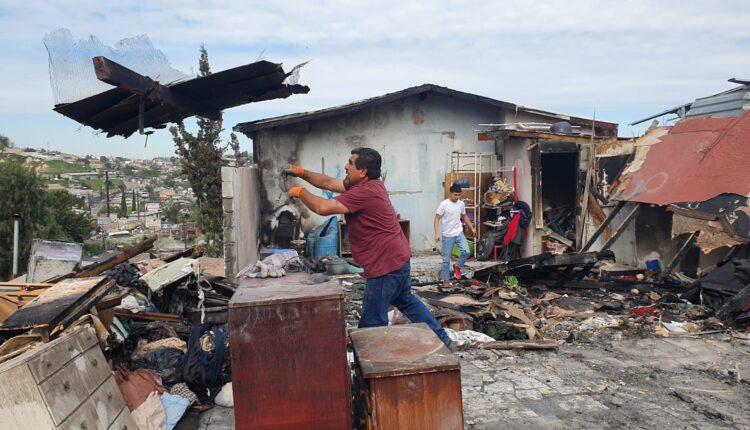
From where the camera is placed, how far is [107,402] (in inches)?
139

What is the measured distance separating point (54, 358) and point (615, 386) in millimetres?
4532

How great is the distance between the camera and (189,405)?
13.9 ft

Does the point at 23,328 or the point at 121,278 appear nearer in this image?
the point at 23,328

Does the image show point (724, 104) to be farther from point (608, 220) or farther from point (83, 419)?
point (83, 419)

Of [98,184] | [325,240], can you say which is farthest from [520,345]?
[98,184]

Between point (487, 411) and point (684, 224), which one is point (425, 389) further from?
point (684, 224)

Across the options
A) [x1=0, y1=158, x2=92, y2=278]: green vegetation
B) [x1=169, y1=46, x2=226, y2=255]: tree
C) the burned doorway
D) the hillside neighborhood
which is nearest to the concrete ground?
the hillside neighborhood

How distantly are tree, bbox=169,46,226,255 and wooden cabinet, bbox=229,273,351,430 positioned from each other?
15.9 meters

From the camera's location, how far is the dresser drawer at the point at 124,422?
3495mm

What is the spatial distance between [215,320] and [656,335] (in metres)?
5.32

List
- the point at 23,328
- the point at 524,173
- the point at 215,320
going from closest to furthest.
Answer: the point at 23,328 → the point at 215,320 → the point at 524,173

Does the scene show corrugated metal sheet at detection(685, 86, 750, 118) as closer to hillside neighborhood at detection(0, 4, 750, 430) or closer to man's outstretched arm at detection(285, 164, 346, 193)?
hillside neighborhood at detection(0, 4, 750, 430)

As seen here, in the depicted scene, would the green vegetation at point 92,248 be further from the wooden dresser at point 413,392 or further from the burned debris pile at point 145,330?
the wooden dresser at point 413,392

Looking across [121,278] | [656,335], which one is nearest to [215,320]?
[121,278]
